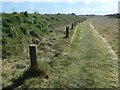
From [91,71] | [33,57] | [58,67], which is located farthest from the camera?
[58,67]

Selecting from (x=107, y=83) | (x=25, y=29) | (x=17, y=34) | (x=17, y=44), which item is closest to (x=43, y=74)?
(x=107, y=83)

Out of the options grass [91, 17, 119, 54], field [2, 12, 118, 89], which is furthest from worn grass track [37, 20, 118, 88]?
grass [91, 17, 119, 54]

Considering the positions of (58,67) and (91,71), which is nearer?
(91,71)

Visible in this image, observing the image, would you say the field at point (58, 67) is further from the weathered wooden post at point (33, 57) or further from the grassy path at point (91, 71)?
the weathered wooden post at point (33, 57)

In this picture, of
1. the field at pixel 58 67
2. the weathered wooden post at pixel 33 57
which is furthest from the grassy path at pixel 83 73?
the weathered wooden post at pixel 33 57

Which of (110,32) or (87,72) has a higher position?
(110,32)

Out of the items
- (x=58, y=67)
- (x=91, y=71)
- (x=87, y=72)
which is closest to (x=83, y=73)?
(x=87, y=72)

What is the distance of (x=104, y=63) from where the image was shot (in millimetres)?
14484

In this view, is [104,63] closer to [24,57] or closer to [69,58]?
[69,58]

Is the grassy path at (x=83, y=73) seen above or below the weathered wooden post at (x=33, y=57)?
below

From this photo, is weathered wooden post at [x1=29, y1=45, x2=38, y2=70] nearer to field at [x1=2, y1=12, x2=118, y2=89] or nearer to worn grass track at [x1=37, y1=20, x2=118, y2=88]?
field at [x1=2, y1=12, x2=118, y2=89]

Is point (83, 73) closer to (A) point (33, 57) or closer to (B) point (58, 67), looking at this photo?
(B) point (58, 67)

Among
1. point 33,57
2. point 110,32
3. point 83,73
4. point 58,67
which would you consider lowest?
point 83,73

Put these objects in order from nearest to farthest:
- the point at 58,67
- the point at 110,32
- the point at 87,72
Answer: the point at 87,72 < the point at 58,67 < the point at 110,32
